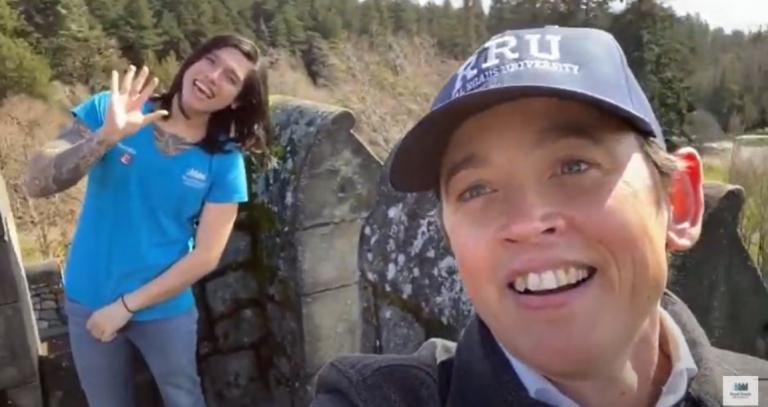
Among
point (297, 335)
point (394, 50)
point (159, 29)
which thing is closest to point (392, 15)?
point (394, 50)

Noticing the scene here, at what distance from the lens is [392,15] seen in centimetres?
4019

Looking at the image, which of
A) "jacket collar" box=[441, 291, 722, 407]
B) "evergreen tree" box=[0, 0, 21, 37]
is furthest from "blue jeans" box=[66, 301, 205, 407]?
"evergreen tree" box=[0, 0, 21, 37]

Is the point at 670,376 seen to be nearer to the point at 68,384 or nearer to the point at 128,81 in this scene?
the point at 128,81

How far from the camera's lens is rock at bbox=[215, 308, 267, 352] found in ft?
10.5

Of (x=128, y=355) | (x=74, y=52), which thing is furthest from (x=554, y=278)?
(x=74, y=52)

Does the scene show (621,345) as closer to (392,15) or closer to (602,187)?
(602,187)

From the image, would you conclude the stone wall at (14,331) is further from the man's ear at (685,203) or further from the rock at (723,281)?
the man's ear at (685,203)

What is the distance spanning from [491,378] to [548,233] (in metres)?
0.23

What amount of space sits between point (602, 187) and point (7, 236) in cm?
229

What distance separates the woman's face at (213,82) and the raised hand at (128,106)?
0.10 meters

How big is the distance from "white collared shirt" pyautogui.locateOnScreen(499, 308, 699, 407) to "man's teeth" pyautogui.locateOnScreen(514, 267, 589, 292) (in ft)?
0.45

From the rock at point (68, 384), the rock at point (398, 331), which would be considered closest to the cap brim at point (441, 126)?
the rock at point (398, 331)

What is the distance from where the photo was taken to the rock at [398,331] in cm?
210

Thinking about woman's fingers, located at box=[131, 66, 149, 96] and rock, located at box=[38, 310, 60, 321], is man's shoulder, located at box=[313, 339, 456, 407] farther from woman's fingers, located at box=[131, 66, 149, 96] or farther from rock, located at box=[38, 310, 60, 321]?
rock, located at box=[38, 310, 60, 321]
